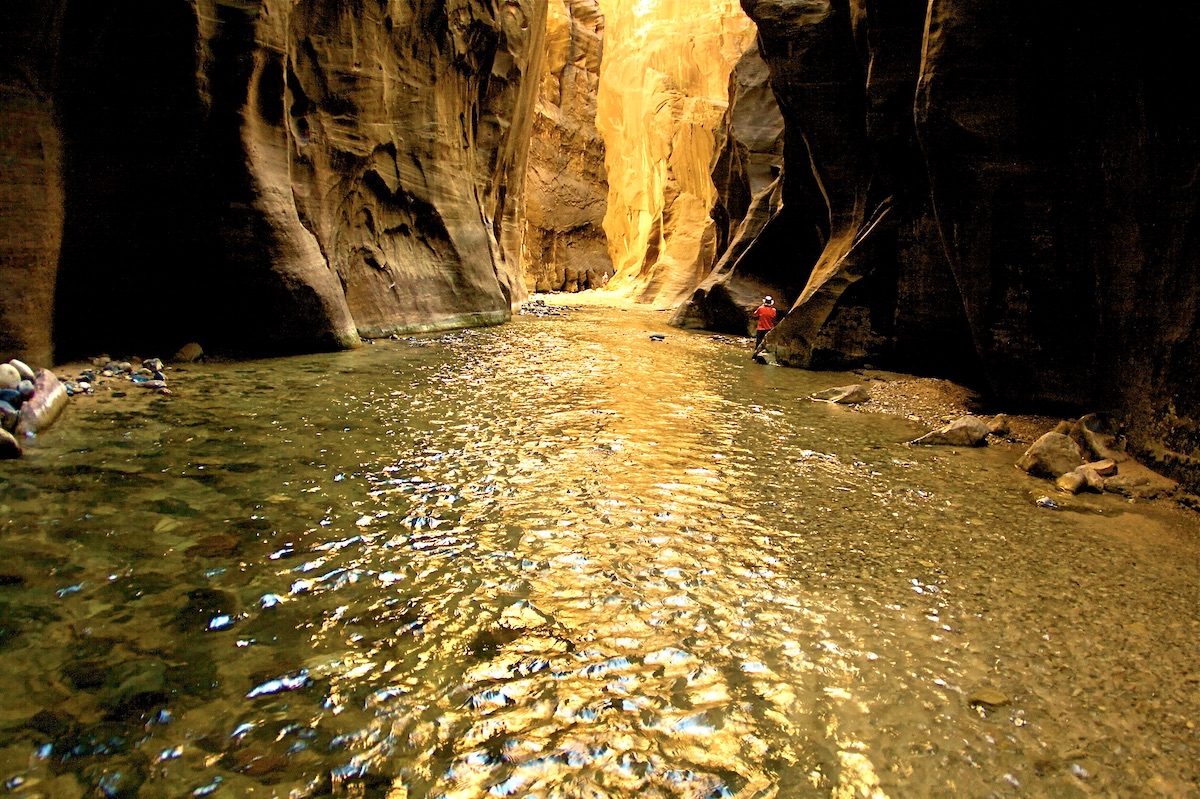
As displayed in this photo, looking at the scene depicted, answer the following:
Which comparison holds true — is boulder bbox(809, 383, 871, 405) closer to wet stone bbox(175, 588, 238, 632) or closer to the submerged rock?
wet stone bbox(175, 588, 238, 632)

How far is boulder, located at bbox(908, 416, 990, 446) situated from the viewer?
6504 millimetres

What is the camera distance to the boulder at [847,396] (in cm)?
856

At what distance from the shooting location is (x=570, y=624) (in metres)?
2.99

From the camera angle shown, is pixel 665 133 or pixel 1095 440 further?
pixel 665 133

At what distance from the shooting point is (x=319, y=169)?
38.9ft

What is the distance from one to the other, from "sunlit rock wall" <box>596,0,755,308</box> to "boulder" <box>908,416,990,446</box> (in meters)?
23.6

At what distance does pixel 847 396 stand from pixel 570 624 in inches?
255

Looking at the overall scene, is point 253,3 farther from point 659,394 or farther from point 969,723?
point 969,723

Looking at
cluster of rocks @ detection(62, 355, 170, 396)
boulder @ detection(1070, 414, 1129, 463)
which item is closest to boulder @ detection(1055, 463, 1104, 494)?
boulder @ detection(1070, 414, 1129, 463)

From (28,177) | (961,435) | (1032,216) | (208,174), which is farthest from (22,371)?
(1032,216)

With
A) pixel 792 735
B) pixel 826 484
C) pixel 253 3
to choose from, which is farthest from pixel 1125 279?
pixel 253 3

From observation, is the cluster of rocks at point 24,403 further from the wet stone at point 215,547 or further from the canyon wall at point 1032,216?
the canyon wall at point 1032,216

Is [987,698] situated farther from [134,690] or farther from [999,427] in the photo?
[999,427]

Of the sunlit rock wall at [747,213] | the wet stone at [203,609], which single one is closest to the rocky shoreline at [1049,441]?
the wet stone at [203,609]
